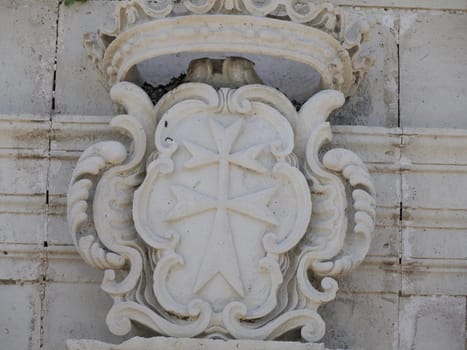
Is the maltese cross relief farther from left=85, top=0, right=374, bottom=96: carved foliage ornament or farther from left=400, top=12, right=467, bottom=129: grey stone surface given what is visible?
left=400, top=12, right=467, bottom=129: grey stone surface

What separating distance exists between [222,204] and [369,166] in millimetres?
681

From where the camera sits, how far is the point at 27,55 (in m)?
6.97

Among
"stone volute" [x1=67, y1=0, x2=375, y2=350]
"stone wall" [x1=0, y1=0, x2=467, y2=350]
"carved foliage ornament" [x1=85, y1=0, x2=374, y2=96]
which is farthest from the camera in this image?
"stone wall" [x1=0, y1=0, x2=467, y2=350]

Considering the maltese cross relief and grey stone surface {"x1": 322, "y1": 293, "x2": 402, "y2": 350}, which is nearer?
the maltese cross relief

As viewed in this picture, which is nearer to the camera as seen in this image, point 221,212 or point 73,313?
point 221,212

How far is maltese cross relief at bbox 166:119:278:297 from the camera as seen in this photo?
249 inches

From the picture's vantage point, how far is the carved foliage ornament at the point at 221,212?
632 cm

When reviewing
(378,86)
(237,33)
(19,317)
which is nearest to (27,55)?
(237,33)

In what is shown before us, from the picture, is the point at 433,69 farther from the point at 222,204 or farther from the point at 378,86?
the point at 222,204

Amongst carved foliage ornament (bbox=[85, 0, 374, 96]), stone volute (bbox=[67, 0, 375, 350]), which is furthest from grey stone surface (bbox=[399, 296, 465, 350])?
carved foliage ornament (bbox=[85, 0, 374, 96])

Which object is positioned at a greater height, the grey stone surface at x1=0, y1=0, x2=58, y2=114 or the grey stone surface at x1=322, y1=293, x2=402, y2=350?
the grey stone surface at x1=0, y1=0, x2=58, y2=114

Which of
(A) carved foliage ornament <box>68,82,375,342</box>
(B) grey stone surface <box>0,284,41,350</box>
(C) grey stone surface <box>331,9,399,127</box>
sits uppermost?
(C) grey stone surface <box>331,9,399,127</box>

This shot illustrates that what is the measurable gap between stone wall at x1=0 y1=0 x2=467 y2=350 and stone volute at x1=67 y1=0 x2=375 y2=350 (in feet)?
0.76

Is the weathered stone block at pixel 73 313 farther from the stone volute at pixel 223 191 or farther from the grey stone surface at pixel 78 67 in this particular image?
the grey stone surface at pixel 78 67
